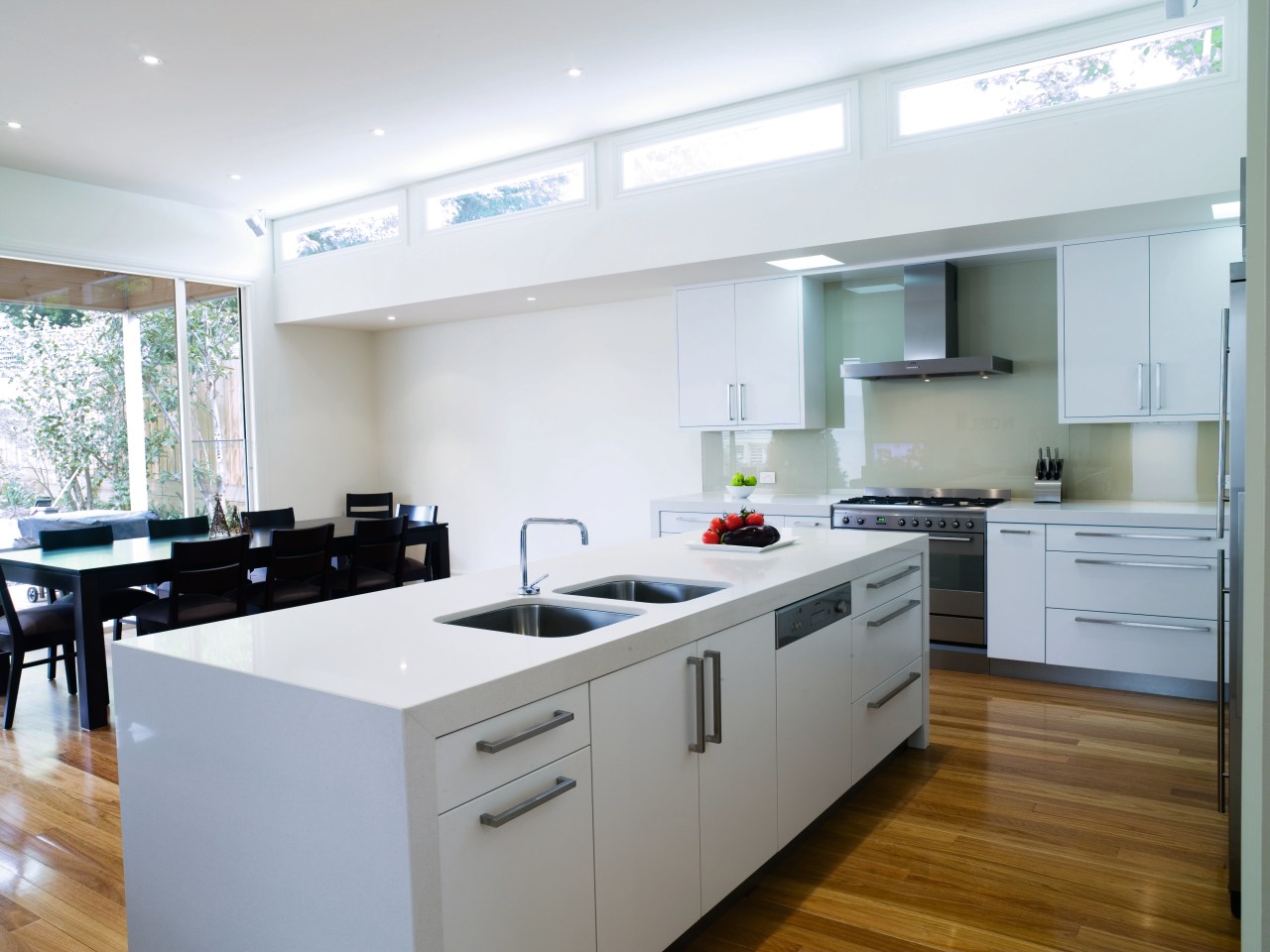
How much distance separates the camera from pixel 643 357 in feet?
22.5

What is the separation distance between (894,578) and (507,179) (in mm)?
4136

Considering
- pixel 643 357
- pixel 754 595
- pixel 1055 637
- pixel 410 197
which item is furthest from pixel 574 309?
pixel 754 595

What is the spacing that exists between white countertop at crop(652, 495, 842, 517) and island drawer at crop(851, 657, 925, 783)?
1738mm

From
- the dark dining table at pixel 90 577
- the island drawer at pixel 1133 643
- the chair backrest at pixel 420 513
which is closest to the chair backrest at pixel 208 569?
the dark dining table at pixel 90 577

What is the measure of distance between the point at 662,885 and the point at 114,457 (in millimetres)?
6126

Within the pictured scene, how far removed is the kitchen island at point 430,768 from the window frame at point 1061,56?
305 cm

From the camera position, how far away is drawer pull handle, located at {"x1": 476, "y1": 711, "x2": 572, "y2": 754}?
5.35 feet

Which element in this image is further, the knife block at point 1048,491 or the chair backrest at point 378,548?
the chair backrest at point 378,548

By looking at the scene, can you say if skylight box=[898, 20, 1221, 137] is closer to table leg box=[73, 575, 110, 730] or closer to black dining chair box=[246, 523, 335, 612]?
black dining chair box=[246, 523, 335, 612]

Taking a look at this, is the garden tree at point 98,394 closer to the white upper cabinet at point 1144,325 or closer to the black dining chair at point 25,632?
the black dining chair at point 25,632

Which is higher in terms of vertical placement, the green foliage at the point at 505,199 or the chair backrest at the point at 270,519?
the green foliage at the point at 505,199

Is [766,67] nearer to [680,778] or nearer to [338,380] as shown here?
[680,778]

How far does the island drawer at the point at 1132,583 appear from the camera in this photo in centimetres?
426

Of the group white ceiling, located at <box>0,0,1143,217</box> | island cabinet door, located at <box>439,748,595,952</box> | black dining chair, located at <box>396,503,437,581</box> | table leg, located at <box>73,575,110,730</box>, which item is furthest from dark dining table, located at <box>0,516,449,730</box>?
island cabinet door, located at <box>439,748,595,952</box>
